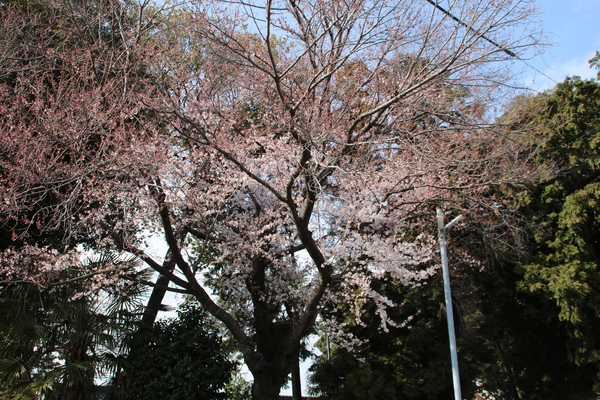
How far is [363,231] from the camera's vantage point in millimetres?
9484

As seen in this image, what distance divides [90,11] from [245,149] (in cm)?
451

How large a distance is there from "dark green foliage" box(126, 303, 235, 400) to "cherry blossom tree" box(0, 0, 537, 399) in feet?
2.80

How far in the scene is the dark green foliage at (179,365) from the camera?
8.92 meters

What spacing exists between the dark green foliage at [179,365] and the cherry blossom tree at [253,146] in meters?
0.85

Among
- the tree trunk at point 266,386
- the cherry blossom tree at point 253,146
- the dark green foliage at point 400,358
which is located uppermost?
the cherry blossom tree at point 253,146

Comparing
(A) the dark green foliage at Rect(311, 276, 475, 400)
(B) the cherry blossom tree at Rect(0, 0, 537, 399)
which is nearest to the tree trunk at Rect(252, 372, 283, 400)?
(B) the cherry blossom tree at Rect(0, 0, 537, 399)

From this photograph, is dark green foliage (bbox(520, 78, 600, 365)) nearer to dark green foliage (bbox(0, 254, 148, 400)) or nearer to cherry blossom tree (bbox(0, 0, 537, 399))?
cherry blossom tree (bbox(0, 0, 537, 399))

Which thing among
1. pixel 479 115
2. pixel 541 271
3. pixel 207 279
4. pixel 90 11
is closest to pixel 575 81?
pixel 541 271

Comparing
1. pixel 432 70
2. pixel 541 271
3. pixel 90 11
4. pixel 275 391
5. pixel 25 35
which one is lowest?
pixel 275 391

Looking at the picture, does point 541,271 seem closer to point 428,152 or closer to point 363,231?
point 363,231

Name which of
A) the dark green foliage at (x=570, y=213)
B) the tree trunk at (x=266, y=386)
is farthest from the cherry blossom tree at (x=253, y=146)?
the dark green foliage at (x=570, y=213)

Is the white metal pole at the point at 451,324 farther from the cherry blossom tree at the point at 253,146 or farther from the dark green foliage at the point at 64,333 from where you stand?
the dark green foliage at the point at 64,333

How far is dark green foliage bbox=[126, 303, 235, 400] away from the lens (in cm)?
892

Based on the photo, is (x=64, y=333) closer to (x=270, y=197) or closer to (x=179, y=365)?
(x=179, y=365)
